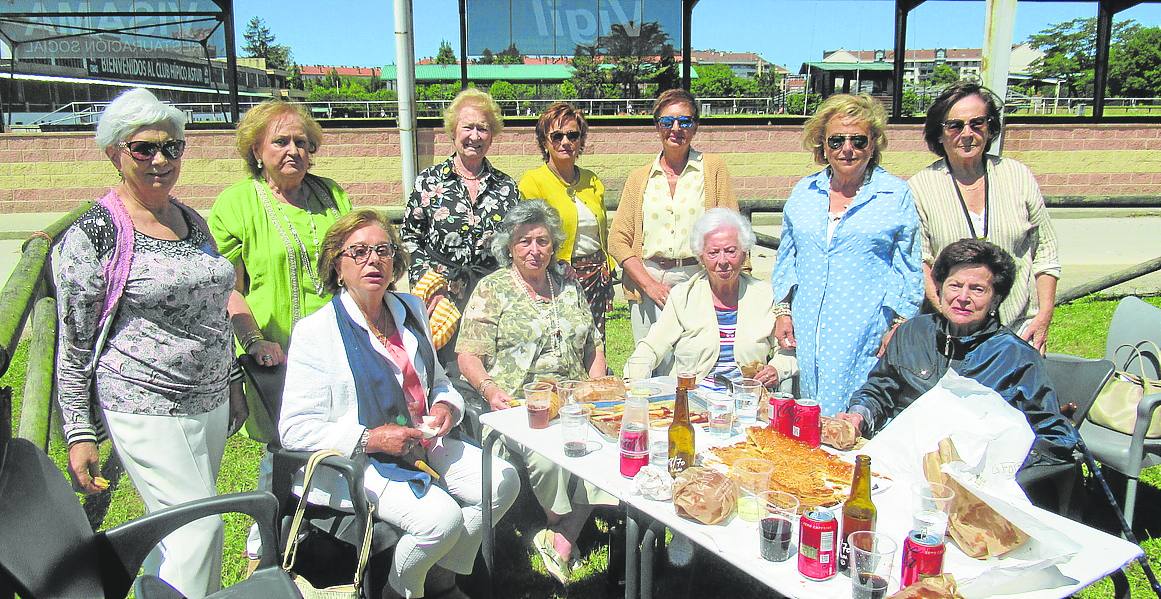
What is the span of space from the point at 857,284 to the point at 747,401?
3.06 ft

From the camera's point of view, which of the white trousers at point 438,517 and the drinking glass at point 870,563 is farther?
the white trousers at point 438,517

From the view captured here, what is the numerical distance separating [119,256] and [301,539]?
44.4 inches

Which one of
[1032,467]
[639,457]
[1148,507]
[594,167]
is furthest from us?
[594,167]

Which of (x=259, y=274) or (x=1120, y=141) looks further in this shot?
(x=1120, y=141)

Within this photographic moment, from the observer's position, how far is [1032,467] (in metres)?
2.43

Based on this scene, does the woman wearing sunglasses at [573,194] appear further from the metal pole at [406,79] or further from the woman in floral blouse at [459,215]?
the metal pole at [406,79]

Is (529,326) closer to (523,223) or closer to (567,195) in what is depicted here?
(523,223)

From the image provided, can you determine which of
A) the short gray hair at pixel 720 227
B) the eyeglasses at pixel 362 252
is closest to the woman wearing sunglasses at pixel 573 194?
the short gray hair at pixel 720 227

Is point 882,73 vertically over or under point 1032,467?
over

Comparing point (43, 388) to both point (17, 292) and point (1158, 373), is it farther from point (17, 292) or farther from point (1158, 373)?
point (1158, 373)

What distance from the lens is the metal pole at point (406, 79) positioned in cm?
604

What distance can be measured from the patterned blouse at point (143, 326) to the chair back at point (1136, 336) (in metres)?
3.78

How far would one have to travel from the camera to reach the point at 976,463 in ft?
6.40

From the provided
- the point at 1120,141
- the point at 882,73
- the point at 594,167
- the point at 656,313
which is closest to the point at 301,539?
the point at 656,313
